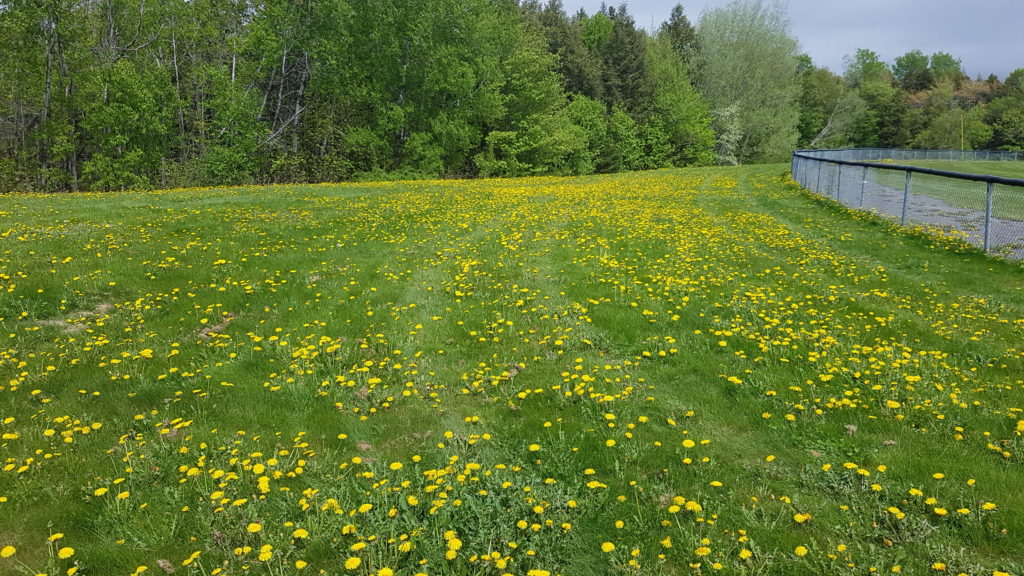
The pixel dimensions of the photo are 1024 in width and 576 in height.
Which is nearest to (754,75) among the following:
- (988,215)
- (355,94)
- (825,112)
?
(825,112)

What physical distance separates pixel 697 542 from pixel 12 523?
14.5ft

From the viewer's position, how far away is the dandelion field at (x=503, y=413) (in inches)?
125

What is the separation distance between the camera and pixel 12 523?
336 centimetres

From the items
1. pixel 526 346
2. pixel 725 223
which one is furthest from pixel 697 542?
pixel 725 223

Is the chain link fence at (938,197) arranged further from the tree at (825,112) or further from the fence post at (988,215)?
the tree at (825,112)

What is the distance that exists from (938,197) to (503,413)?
706 inches

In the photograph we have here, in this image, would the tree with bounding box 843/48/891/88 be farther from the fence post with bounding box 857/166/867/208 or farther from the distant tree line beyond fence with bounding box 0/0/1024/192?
the fence post with bounding box 857/166/867/208

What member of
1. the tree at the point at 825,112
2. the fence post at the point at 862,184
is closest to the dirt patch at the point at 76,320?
the fence post at the point at 862,184

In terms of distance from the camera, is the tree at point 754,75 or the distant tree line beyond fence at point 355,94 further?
the tree at point 754,75

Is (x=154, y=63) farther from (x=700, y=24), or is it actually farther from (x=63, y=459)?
(x=700, y=24)

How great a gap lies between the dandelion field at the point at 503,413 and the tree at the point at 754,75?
49.8 meters

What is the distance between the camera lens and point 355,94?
32594mm

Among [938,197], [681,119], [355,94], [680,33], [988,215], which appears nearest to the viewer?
[988,215]

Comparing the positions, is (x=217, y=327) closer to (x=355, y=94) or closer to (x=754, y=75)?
(x=355, y=94)
